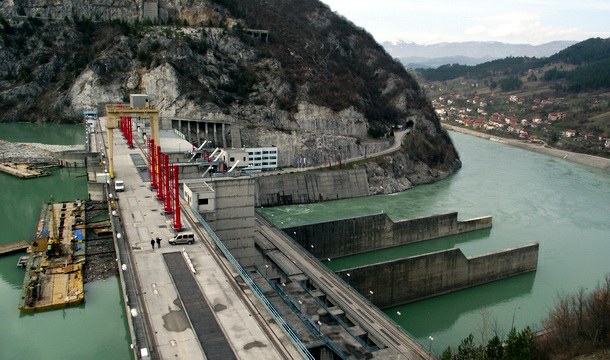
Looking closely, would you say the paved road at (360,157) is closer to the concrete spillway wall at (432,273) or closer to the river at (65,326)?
the concrete spillway wall at (432,273)

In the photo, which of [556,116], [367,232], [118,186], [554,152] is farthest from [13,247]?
[556,116]

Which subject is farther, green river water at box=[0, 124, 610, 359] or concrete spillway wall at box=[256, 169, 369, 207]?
concrete spillway wall at box=[256, 169, 369, 207]

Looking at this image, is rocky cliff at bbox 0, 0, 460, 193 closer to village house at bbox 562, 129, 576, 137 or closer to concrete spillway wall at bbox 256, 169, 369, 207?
concrete spillway wall at bbox 256, 169, 369, 207

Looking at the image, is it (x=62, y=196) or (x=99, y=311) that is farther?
(x=62, y=196)

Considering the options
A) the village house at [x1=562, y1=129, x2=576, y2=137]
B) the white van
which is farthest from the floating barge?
the village house at [x1=562, y1=129, x2=576, y2=137]

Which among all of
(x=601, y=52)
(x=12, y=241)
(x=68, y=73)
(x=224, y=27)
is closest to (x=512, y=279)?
(x=12, y=241)

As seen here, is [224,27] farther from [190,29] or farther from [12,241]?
[12,241]

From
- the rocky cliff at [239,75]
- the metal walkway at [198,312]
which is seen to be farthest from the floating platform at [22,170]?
the metal walkway at [198,312]
